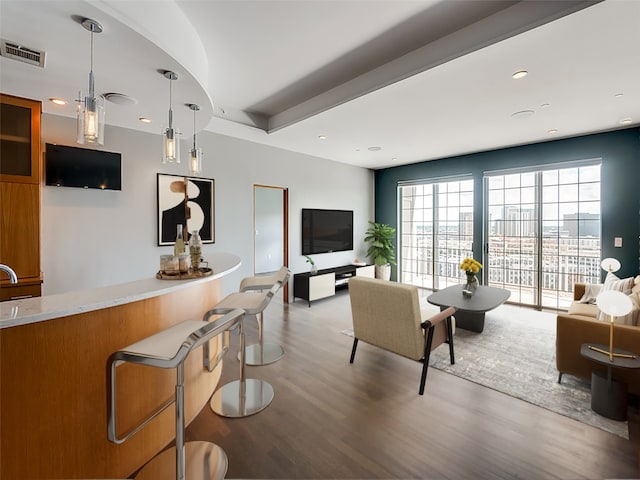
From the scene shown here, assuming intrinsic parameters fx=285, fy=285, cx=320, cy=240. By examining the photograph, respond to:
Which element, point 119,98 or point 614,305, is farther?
point 119,98

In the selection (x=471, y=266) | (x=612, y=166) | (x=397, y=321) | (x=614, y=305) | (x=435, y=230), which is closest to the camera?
(x=614, y=305)

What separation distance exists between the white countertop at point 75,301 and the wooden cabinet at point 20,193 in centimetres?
155

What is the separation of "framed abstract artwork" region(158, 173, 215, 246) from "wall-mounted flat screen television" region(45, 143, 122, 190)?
496 mm

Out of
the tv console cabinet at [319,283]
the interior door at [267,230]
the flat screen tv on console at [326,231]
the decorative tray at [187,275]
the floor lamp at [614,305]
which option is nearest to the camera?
the decorative tray at [187,275]

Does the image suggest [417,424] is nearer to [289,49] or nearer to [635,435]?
[635,435]

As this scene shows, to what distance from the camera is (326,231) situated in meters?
5.89

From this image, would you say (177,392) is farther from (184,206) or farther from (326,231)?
(326,231)

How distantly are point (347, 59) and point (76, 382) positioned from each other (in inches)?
123

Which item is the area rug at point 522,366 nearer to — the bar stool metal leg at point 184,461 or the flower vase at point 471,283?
the flower vase at point 471,283

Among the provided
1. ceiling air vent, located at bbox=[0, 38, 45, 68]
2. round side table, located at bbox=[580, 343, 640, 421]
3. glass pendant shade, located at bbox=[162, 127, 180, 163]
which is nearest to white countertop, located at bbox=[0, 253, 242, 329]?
glass pendant shade, located at bbox=[162, 127, 180, 163]

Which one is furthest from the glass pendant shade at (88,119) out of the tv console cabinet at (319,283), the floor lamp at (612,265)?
the floor lamp at (612,265)

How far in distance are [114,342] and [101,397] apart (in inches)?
10.2

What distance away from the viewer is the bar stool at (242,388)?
2.16 m

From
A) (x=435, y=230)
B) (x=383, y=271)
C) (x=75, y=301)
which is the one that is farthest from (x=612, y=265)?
(x=75, y=301)
